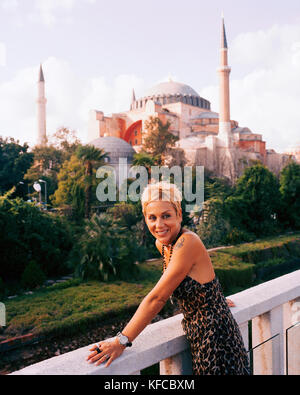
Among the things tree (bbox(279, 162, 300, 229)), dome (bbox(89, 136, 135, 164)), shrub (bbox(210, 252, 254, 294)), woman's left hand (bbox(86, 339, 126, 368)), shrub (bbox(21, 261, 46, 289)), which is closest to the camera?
woman's left hand (bbox(86, 339, 126, 368))

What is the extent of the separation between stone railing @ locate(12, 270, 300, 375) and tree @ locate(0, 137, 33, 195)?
2693cm

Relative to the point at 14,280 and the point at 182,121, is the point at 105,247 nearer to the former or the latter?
the point at 14,280

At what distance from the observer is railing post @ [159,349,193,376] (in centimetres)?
166

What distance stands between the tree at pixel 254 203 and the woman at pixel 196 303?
1900 centimetres

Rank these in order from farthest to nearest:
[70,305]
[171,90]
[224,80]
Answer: [171,90], [224,80], [70,305]

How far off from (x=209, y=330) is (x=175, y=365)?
0.76 ft

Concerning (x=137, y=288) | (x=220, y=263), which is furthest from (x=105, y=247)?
(x=220, y=263)

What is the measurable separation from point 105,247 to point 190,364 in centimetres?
1076

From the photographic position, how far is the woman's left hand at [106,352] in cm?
138

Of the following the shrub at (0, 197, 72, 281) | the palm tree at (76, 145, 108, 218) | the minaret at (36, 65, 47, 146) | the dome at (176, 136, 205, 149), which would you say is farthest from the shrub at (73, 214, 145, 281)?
the minaret at (36, 65, 47, 146)

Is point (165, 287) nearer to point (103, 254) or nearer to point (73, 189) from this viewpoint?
point (103, 254)

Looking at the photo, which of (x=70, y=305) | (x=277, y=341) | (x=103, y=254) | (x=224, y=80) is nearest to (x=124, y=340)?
(x=277, y=341)

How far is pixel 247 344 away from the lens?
6.57 feet

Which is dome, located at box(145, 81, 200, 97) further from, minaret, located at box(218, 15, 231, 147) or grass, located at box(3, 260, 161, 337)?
grass, located at box(3, 260, 161, 337)
